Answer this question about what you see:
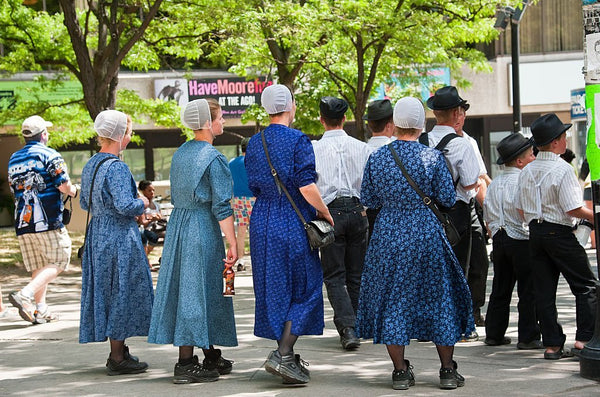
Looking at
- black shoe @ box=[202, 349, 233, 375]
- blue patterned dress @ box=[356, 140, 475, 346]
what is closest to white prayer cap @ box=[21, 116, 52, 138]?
black shoe @ box=[202, 349, 233, 375]

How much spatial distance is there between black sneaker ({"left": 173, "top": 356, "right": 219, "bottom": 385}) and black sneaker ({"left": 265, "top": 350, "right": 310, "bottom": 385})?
1.86 feet

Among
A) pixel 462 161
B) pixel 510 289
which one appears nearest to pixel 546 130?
pixel 462 161

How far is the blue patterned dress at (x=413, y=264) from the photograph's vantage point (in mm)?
6324

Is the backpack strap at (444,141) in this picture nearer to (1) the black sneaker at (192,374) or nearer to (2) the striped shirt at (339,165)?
(2) the striped shirt at (339,165)

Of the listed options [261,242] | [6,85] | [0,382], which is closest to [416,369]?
[261,242]

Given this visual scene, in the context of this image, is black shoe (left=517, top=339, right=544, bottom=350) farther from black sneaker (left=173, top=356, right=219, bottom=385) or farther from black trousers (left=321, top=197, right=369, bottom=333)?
black sneaker (left=173, top=356, right=219, bottom=385)

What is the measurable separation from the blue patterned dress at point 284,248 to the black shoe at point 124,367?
1064mm

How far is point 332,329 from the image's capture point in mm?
9273

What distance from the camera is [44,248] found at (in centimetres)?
970

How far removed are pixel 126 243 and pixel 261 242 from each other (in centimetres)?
109

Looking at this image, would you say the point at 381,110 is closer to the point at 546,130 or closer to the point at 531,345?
the point at 546,130

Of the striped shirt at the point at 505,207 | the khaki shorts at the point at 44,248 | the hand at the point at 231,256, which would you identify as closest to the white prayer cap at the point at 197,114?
the hand at the point at 231,256

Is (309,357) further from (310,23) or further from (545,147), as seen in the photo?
(310,23)

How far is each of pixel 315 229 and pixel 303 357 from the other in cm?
158
